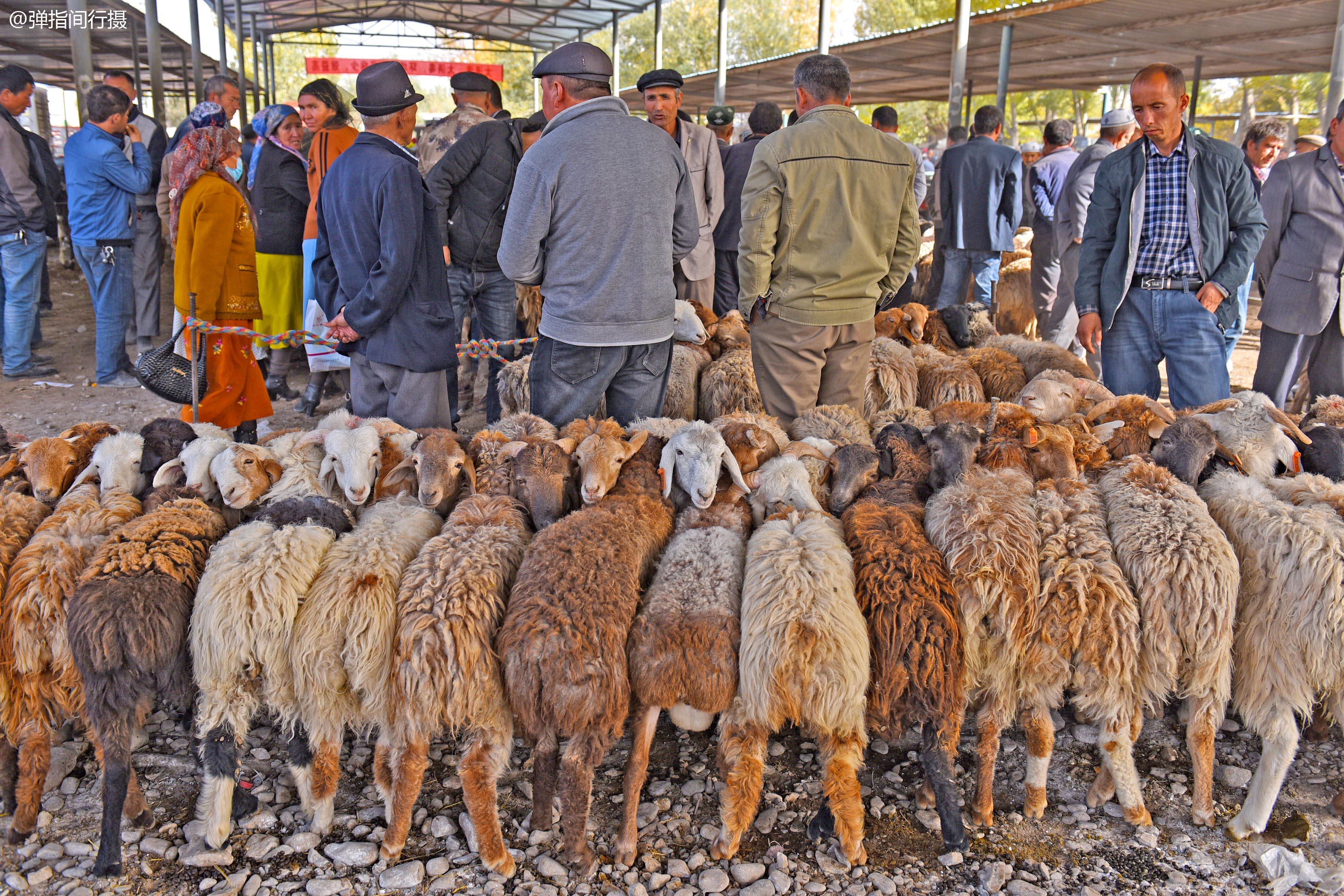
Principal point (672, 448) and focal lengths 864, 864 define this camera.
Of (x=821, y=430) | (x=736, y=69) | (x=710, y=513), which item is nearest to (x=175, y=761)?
(x=710, y=513)

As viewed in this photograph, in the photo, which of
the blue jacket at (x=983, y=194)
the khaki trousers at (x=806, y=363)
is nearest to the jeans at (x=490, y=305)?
the khaki trousers at (x=806, y=363)

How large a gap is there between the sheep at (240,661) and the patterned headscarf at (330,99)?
4.00 m

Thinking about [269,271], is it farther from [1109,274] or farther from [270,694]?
[1109,274]

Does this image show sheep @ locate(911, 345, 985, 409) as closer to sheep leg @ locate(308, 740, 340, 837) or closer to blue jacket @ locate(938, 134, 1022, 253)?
blue jacket @ locate(938, 134, 1022, 253)

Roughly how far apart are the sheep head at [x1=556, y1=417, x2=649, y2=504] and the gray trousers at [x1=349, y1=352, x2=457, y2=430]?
2.72ft

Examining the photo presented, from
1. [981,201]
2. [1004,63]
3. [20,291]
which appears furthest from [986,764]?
[1004,63]

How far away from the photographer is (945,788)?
307cm

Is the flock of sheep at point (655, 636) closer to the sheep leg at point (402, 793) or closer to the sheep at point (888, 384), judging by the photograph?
the sheep leg at point (402, 793)

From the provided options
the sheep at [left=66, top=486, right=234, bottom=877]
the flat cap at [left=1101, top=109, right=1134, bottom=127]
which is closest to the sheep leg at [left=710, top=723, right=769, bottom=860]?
the sheep at [left=66, top=486, right=234, bottom=877]

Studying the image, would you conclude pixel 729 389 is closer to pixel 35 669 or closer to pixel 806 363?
pixel 806 363

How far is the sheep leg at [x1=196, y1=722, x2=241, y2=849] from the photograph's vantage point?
9.95ft

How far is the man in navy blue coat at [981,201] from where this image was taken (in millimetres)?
8680

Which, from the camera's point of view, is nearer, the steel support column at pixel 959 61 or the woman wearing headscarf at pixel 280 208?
the woman wearing headscarf at pixel 280 208

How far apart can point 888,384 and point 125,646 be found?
4611mm
